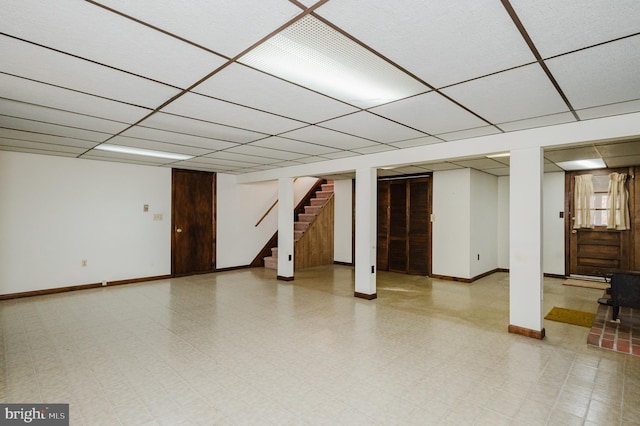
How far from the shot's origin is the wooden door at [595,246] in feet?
22.2

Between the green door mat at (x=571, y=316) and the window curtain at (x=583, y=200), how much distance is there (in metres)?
3.23

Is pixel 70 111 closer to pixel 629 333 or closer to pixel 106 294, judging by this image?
pixel 106 294

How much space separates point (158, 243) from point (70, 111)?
4.31m

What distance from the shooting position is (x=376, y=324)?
4.24 m

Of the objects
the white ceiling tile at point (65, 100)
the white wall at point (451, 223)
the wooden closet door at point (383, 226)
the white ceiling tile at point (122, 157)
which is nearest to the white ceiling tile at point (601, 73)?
the white ceiling tile at point (65, 100)

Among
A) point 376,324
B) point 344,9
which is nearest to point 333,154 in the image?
point 376,324

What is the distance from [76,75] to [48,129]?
214 centimetres

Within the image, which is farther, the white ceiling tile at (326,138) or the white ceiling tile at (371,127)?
the white ceiling tile at (326,138)

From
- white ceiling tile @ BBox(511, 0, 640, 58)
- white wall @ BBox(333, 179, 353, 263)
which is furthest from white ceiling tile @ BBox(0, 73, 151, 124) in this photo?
white wall @ BBox(333, 179, 353, 263)

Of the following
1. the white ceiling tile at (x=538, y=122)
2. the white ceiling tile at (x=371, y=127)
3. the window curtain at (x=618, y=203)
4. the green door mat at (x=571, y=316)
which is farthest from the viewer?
the window curtain at (x=618, y=203)

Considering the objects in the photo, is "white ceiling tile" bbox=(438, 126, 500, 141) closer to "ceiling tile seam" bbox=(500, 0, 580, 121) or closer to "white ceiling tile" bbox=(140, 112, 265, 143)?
"ceiling tile seam" bbox=(500, 0, 580, 121)

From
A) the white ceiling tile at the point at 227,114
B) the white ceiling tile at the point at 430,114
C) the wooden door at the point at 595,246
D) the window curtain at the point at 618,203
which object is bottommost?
the wooden door at the point at 595,246

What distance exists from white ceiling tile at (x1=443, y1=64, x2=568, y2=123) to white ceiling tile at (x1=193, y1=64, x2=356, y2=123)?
3.51ft

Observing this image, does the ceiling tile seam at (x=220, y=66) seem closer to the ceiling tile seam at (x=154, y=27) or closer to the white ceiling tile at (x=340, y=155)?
the ceiling tile seam at (x=154, y=27)
